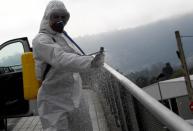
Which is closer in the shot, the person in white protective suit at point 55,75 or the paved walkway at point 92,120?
the person in white protective suit at point 55,75

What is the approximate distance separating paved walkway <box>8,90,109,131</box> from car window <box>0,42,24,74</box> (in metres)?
1.04

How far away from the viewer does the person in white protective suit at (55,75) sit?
4.66 metres

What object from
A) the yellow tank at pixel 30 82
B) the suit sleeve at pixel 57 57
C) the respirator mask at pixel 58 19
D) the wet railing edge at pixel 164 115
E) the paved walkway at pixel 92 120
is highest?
the respirator mask at pixel 58 19

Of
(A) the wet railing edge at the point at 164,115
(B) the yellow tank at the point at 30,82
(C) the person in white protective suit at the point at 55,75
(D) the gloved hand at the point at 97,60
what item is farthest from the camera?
(B) the yellow tank at the point at 30,82

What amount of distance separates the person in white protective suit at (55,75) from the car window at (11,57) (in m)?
4.16

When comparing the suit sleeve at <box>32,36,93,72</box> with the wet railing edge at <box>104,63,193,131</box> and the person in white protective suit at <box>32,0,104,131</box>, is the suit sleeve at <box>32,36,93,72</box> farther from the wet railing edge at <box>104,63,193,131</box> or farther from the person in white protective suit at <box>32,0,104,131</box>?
the wet railing edge at <box>104,63,193,131</box>

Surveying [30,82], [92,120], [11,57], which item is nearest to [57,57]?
[30,82]

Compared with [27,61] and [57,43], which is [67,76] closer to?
[57,43]

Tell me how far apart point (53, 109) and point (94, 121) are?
395cm

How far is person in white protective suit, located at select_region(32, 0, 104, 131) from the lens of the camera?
466cm

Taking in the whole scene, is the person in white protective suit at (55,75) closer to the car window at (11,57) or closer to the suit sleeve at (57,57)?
the suit sleeve at (57,57)

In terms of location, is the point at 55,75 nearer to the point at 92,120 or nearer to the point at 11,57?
the point at 92,120

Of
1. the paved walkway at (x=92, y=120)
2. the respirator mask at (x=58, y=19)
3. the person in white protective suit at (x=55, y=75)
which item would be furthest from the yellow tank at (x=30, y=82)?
the paved walkway at (x=92, y=120)

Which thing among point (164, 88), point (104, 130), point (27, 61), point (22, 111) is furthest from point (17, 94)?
point (164, 88)
